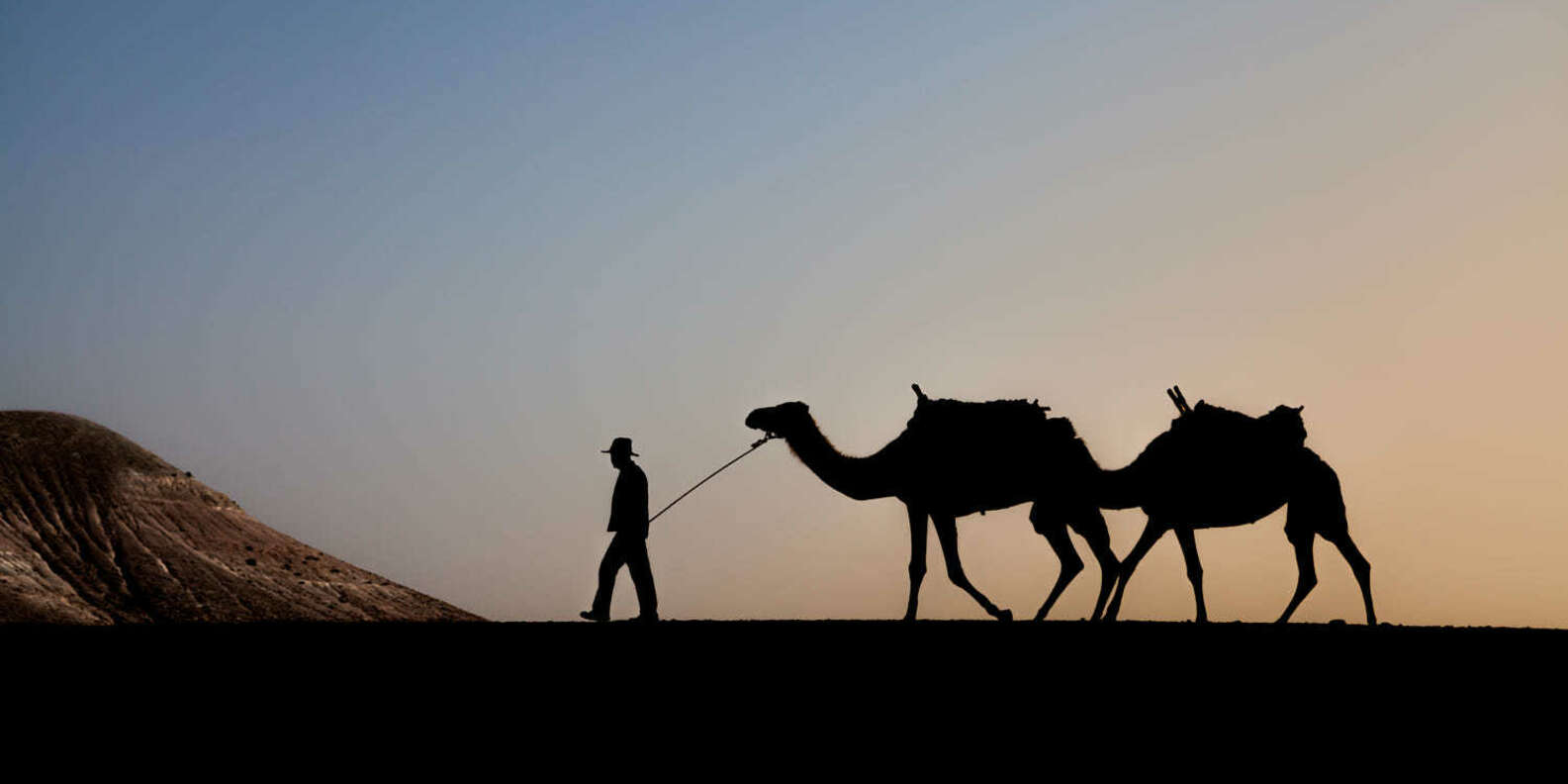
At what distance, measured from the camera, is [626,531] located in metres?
19.8

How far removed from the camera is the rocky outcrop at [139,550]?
8000 centimetres

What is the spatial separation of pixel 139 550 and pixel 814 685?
3126 inches

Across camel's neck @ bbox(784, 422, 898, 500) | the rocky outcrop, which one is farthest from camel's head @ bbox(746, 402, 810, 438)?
the rocky outcrop

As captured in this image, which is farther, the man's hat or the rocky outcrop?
the rocky outcrop

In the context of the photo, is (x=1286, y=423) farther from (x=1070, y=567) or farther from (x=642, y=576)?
(x=642, y=576)

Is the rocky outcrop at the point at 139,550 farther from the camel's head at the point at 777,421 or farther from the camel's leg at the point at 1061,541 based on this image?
the camel's leg at the point at 1061,541

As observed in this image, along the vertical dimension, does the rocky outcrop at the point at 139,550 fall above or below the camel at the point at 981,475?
above

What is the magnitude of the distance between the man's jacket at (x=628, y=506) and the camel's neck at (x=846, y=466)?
9.81 feet

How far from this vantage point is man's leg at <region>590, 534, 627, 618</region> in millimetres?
19609

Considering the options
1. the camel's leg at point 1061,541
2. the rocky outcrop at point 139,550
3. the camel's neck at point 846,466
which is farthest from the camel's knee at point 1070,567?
the rocky outcrop at point 139,550

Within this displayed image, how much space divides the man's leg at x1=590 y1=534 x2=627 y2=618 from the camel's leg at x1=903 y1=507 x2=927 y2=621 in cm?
335

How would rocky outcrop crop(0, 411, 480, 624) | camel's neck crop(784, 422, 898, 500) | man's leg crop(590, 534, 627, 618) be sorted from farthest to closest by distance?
rocky outcrop crop(0, 411, 480, 624)
camel's neck crop(784, 422, 898, 500)
man's leg crop(590, 534, 627, 618)

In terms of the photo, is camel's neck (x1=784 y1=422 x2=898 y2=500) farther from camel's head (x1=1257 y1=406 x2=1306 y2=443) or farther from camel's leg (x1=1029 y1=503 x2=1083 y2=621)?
camel's head (x1=1257 y1=406 x2=1306 y2=443)

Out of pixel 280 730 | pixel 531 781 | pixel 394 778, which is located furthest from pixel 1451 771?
Answer: pixel 280 730
